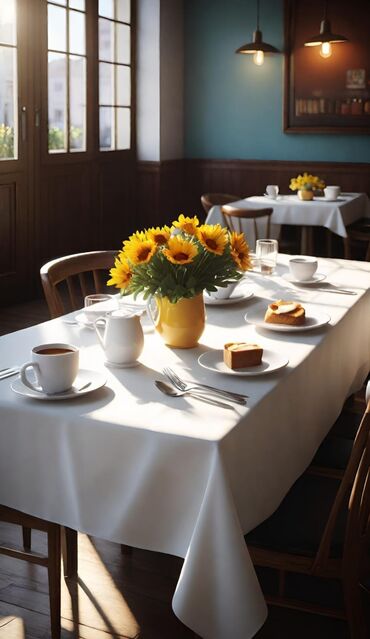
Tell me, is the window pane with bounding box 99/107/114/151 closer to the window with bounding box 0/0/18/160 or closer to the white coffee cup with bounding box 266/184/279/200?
the window with bounding box 0/0/18/160

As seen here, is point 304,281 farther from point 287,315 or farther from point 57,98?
point 57,98

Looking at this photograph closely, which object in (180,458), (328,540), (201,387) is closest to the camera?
(180,458)

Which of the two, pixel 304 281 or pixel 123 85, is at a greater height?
pixel 123 85

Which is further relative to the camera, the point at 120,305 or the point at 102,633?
the point at 120,305

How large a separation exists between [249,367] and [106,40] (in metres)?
5.88

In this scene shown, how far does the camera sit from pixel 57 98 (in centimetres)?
657

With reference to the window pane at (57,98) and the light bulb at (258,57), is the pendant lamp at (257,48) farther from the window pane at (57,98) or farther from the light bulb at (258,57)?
the window pane at (57,98)

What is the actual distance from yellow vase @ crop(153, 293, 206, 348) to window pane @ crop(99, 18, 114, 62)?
549 centimetres

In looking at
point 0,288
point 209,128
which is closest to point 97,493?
point 0,288

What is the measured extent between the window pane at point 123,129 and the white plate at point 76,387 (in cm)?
598

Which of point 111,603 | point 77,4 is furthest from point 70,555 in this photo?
point 77,4

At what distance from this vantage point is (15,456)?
1841 mm

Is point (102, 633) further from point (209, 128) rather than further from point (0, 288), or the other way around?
point (209, 128)

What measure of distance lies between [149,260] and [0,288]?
14.0 ft
